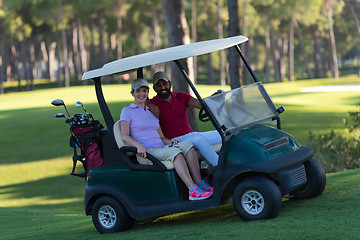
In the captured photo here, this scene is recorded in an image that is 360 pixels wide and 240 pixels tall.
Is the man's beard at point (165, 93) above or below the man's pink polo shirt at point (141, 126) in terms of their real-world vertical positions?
above

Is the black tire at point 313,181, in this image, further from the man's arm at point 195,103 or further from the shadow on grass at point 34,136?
the shadow on grass at point 34,136

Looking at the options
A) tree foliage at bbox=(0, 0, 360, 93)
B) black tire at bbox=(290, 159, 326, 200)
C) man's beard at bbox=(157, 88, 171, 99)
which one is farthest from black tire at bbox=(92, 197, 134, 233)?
tree foliage at bbox=(0, 0, 360, 93)

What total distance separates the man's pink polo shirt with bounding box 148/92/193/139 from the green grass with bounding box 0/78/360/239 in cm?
106

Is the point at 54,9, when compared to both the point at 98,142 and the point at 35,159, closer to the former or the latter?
the point at 35,159

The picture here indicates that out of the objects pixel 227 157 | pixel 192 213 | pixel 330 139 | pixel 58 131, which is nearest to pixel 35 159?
pixel 58 131

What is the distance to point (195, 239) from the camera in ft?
17.1

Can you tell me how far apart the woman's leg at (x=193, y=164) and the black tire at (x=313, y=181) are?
1201mm

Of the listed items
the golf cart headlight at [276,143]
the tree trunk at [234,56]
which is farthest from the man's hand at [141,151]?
the tree trunk at [234,56]

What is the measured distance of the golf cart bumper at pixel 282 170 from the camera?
5.45 m

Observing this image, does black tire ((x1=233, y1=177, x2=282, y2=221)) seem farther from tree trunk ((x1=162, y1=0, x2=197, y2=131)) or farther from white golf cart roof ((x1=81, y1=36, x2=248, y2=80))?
tree trunk ((x1=162, y1=0, x2=197, y2=131))

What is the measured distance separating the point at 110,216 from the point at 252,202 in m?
1.81

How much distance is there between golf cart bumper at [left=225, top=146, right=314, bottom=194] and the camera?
5.45 m

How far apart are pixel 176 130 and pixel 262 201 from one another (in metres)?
1.56

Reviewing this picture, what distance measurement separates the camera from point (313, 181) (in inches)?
243
